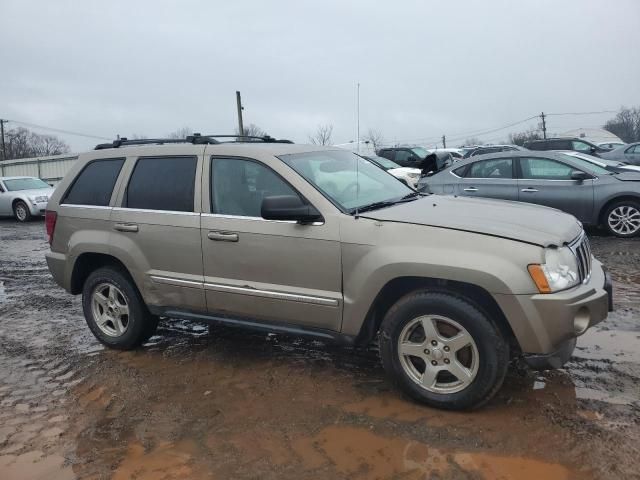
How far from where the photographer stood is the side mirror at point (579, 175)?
9195 mm

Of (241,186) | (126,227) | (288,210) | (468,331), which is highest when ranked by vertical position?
(241,186)

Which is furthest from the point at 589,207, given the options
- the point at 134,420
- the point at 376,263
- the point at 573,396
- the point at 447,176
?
the point at 134,420

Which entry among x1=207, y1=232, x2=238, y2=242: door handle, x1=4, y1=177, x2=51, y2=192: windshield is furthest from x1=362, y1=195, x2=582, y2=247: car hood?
x1=4, y1=177, x2=51, y2=192: windshield

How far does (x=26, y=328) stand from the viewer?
5.84 m

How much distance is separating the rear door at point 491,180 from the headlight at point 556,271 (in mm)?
6381

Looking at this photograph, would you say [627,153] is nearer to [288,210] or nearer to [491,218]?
[491,218]

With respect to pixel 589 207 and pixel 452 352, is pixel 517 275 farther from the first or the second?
pixel 589 207

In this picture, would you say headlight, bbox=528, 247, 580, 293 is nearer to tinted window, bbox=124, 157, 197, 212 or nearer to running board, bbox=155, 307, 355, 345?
running board, bbox=155, 307, 355, 345

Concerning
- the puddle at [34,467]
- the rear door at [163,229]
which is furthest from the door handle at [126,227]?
the puddle at [34,467]

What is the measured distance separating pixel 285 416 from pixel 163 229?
183 centimetres

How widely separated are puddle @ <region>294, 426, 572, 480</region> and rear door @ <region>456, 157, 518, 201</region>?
7.05 metres

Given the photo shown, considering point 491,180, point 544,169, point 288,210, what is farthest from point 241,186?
point 544,169

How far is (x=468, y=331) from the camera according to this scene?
336 cm

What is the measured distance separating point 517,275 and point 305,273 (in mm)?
1403
